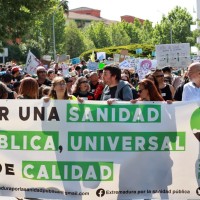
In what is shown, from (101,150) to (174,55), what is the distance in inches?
520

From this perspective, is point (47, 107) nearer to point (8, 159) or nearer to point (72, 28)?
point (8, 159)

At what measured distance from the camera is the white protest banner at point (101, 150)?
7000 millimetres

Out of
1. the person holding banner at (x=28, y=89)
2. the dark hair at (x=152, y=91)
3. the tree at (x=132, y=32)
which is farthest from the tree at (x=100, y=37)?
the dark hair at (x=152, y=91)

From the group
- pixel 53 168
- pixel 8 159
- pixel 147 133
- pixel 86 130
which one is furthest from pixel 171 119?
pixel 8 159

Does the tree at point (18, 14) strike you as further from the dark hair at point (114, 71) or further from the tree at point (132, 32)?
the tree at point (132, 32)

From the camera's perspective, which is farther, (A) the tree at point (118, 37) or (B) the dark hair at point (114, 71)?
(A) the tree at point (118, 37)

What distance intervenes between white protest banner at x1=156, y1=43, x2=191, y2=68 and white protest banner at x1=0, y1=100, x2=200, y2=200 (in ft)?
42.5

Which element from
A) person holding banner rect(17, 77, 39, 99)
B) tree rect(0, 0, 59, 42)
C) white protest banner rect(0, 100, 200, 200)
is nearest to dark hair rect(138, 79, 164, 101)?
white protest banner rect(0, 100, 200, 200)

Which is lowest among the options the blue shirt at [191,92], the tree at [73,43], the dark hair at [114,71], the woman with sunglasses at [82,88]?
the tree at [73,43]

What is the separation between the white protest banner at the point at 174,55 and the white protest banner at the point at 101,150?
1294 centimetres

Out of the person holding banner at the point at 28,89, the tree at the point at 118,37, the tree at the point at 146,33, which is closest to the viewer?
the person holding banner at the point at 28,89

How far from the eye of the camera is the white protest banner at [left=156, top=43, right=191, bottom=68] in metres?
19.9

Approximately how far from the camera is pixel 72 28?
9362 centimetres

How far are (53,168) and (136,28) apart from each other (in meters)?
112
